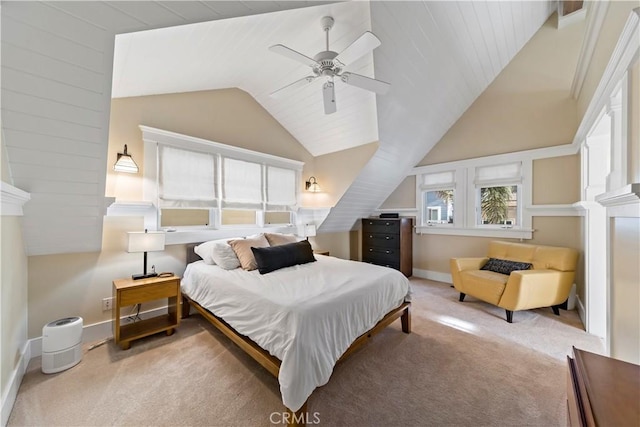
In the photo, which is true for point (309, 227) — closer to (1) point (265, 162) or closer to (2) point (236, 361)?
(1) point (265, 162)

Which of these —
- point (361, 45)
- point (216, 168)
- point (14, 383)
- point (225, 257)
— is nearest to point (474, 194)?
point (361, 45)

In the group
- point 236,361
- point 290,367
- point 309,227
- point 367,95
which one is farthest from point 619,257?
point 309,227

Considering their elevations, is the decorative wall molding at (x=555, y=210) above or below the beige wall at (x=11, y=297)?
above

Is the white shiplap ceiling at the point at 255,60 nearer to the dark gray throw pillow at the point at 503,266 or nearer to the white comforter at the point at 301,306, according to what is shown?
the white comforter at the point at 301,306

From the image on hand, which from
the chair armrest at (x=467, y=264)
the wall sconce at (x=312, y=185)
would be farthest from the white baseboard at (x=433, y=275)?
the wall sconce at (x=312, y=185)

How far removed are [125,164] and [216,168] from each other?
3.39ft

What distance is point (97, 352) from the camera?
221cm

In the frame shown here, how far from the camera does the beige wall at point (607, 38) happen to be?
5.14ft

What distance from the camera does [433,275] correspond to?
458 cm

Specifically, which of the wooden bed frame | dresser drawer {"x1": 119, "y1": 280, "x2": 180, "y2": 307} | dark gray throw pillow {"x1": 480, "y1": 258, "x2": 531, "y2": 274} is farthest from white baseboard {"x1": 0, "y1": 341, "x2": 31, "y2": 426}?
dark gray throw pillow {"x1": 480, "y1": 258, "x2": 531, "y2": 274}

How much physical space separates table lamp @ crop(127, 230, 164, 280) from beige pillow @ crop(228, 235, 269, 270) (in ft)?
2.38

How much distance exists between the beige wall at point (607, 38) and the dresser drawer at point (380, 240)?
3022mm

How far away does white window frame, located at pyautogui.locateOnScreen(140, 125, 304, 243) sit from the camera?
2766 millimetres

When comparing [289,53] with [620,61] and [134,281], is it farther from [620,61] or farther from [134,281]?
[134,281]
